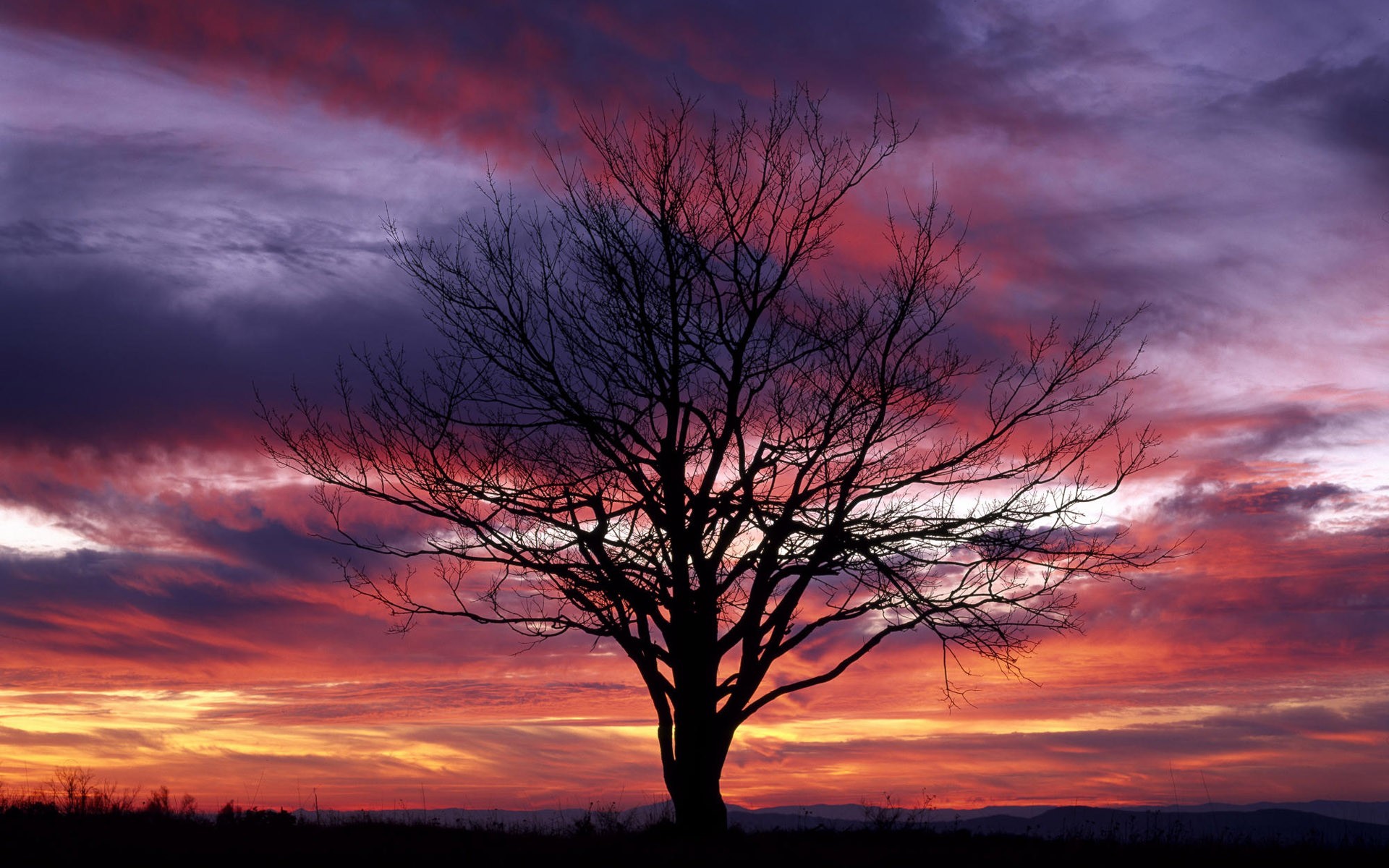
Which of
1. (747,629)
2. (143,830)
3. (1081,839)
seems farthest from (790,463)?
(143,830)

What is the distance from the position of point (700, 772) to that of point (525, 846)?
2.96 meters

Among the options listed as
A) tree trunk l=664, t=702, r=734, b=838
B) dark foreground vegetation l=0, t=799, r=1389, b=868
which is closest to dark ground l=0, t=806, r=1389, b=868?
dark foreground vegetation l=0, t=799, r=1389, b=868

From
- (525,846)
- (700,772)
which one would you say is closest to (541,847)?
(525,846)

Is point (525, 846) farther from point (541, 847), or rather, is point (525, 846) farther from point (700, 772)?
point (700, 772)

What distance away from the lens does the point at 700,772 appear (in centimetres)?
1524

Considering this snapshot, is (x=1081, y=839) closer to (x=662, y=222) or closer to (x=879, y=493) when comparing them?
(x=879, y=493)

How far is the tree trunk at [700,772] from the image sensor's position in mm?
15188

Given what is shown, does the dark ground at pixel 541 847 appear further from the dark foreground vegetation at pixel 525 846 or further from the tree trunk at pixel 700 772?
the tree trunk at pixel 700 772

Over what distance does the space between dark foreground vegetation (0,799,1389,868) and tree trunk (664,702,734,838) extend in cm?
31

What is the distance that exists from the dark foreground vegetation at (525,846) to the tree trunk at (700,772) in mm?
306

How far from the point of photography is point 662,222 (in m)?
15.9

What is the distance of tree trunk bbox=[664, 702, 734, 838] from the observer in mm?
15188

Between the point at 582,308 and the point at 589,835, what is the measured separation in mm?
7346

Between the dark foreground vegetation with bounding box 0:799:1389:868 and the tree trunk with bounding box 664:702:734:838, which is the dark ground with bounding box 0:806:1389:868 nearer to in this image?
the dark foreground vegetation with bounding box 0:799:1389:868
